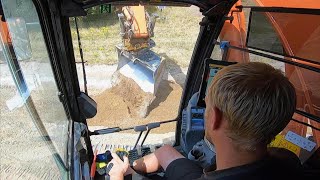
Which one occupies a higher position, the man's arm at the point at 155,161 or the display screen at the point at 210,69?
the display screen at the point at 210,69

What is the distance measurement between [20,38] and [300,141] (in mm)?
1799

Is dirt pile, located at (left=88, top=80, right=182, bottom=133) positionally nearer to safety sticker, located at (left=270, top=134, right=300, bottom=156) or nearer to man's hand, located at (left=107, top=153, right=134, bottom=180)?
man's hand, located at (left=107, top=153, right=134, bottom=180)

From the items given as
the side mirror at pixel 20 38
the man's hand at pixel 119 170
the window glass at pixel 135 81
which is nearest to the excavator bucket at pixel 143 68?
the window glass at pixel 135 81

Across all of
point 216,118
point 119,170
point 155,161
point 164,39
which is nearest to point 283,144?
point 155,161

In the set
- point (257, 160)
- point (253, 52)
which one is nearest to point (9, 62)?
point (257, 160)

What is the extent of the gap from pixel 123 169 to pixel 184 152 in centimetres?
69

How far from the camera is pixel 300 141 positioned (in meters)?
2.32

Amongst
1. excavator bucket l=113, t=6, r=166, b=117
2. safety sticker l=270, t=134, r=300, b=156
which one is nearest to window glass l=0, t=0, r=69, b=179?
safety sticker l=270, t=134, r=300, b=156

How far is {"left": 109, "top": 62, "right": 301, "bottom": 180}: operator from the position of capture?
1.15 meters

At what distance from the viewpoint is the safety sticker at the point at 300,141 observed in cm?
229

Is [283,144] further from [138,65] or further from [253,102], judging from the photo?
[138,65]

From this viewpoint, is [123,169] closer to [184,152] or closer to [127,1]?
[184,152]

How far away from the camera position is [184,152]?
2.89 m

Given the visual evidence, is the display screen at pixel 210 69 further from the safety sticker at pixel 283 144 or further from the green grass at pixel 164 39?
the green grass at pixel 164 39
